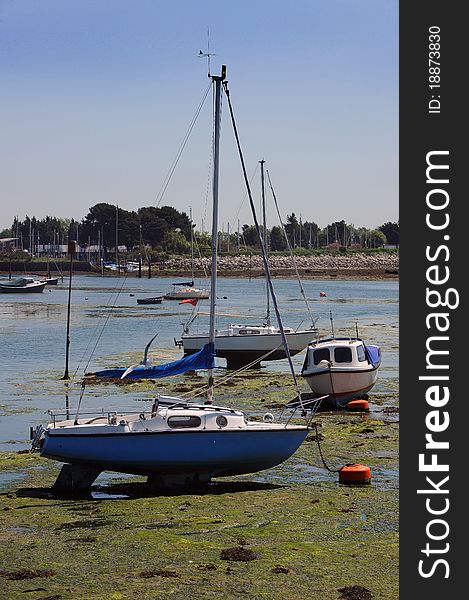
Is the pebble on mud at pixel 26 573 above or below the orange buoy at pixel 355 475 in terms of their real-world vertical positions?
below

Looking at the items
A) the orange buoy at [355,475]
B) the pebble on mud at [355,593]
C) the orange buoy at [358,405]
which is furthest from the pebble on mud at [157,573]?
the orange buoy at [358,405]

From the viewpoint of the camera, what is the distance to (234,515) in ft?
72.5

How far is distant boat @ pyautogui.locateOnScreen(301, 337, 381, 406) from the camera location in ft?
123

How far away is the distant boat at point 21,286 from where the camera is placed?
149 meters

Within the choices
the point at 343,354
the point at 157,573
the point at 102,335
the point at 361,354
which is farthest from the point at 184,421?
the point at 102,335

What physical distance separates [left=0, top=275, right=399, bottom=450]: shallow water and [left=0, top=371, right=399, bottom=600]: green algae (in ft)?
25.7

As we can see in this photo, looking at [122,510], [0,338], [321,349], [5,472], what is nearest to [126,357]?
[0,338]

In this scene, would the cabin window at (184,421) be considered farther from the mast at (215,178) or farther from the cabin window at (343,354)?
the cabin window at (343,354)

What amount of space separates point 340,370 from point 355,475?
12.8 metres

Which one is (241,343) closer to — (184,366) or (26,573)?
(184,366)

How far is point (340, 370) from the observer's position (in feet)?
123

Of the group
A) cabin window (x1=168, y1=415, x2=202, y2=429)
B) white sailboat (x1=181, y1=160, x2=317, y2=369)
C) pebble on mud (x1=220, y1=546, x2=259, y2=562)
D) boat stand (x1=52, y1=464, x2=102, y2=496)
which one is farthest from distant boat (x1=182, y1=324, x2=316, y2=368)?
pebble on mud (x1=220, y1=546, x2=259, y2=562)

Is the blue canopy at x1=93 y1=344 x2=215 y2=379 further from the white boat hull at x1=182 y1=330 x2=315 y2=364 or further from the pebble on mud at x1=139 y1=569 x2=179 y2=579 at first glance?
the white boat hull at x1=182 y1=330 x2=315 y2=364

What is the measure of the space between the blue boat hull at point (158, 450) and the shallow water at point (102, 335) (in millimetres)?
6008
